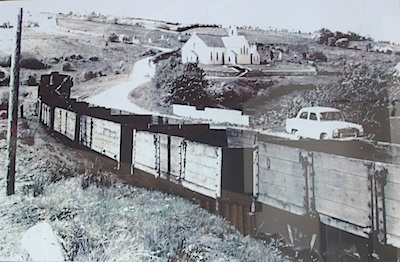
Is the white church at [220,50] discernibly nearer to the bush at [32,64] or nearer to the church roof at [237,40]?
the church roof at [237,40]

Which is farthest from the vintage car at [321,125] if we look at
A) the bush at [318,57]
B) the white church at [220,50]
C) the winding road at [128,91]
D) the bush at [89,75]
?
the bush at [89,75]

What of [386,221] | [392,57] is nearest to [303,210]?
[386,221]

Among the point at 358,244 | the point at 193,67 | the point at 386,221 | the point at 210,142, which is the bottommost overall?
the point at 358,244

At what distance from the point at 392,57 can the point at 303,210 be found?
2.84ft

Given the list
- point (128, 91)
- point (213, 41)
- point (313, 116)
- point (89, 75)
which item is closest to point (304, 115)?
point (313, 116)

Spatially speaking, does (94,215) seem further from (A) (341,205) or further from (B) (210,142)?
(A) (341,205)

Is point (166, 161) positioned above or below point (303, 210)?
above

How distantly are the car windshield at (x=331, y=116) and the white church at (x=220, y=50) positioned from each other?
443 mm

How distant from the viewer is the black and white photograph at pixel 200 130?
1.94 meters

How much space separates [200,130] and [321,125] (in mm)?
601

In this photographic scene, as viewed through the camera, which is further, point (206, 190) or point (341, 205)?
point (206, 190)

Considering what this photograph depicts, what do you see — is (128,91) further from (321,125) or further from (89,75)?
(321,125)

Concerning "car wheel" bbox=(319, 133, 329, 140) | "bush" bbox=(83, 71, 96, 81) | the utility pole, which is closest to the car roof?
"car wheel" bbox=(319, 133, 329, 140)

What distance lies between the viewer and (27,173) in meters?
2.40
